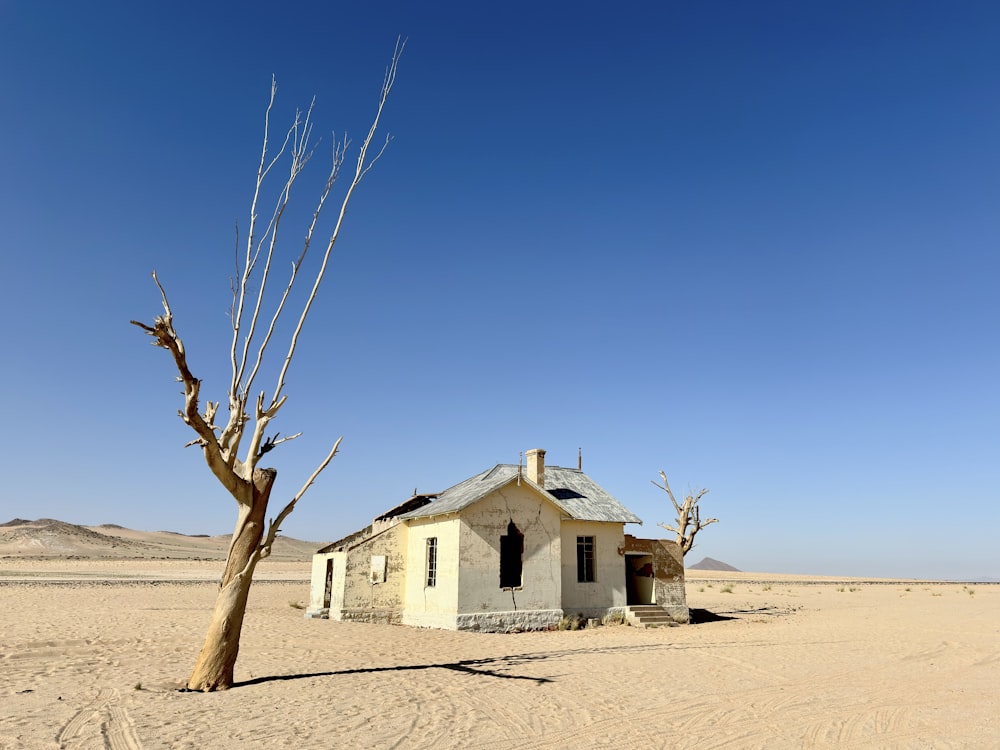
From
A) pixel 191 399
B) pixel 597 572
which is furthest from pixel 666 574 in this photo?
pixel 191 399

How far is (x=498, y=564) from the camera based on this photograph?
2033 centimetres

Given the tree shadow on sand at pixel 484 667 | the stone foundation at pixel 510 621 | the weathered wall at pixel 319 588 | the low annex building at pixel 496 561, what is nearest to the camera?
the tree shadow on sand at pixel 484 667

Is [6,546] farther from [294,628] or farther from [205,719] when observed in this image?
[205,719]

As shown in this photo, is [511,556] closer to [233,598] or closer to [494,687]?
[494,687]

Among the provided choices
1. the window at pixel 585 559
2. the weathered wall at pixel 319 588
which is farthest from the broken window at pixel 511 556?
the weathered wall at pixel 319 588

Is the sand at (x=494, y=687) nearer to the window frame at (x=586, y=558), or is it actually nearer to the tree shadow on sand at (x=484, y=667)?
the tree shadow on sand at (x=484, y=667)

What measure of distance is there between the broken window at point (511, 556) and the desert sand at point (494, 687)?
211 centimetres

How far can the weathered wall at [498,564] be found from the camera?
19719 mm

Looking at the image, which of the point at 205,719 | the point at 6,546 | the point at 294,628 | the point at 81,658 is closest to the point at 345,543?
the point at 294,628

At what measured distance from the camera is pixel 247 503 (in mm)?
11070

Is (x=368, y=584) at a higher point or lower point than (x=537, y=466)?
lower

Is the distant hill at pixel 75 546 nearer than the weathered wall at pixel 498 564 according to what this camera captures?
No

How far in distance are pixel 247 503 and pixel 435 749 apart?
5.31m

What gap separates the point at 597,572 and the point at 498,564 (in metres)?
4.35
